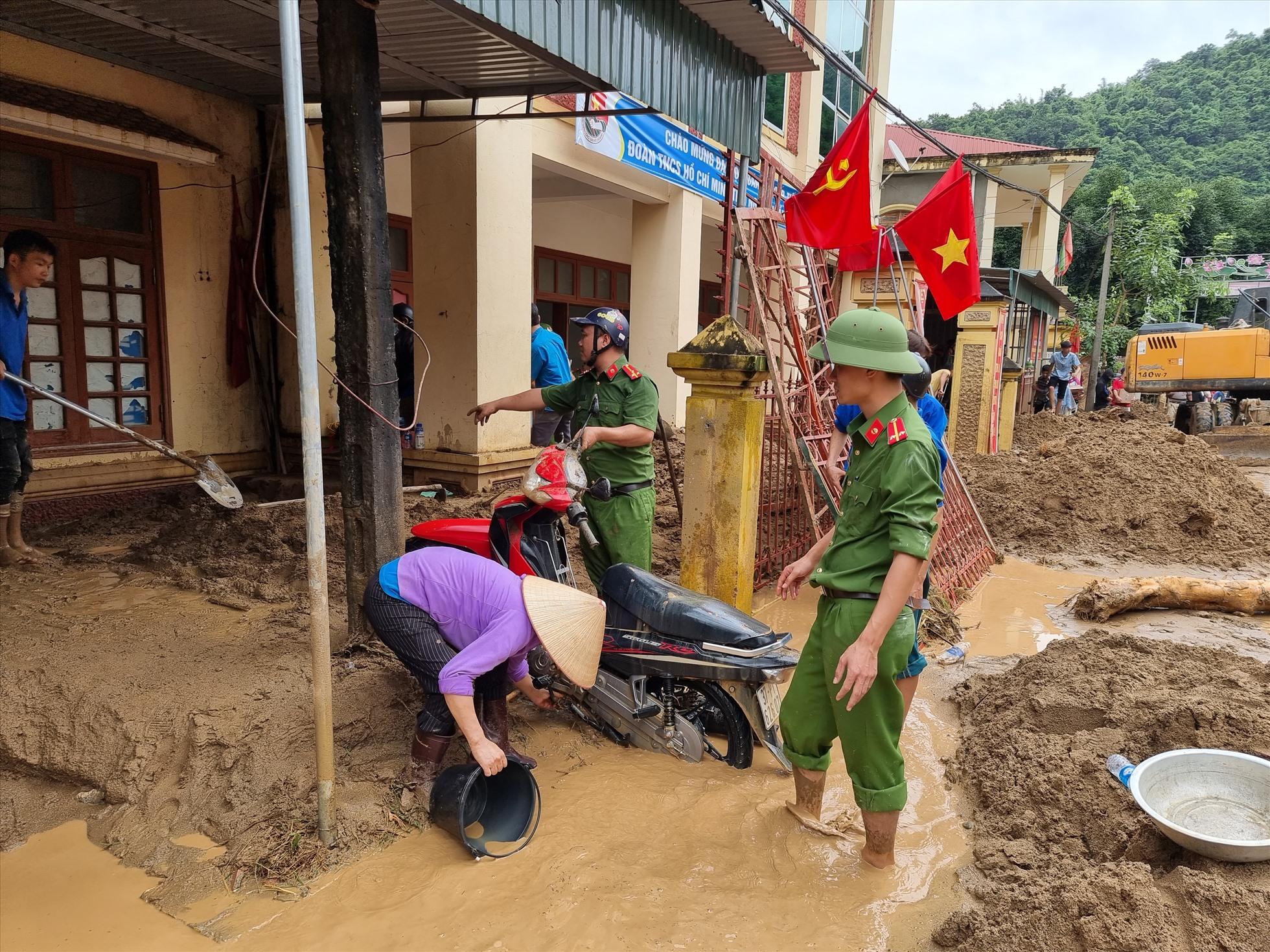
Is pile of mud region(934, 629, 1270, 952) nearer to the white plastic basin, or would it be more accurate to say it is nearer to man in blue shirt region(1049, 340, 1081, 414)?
the white plastic basin

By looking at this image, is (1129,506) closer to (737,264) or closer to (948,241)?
(948,241)

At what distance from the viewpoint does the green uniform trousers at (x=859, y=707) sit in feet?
8.30

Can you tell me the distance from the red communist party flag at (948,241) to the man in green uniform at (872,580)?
13.8 ft

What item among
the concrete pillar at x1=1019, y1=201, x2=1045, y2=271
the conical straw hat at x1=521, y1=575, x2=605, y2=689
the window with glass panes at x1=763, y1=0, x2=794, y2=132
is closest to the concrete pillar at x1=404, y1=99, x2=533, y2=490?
the conical straw hat at x1=521, y1=575, x2=605, y2=689

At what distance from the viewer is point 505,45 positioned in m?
4.88

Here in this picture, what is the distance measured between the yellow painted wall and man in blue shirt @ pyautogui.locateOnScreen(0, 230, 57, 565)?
134 centimetres

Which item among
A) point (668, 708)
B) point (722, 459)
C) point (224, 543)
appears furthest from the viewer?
point (224, 543)

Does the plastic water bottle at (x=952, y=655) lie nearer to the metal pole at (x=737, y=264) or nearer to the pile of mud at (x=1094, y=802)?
the pile of mud at (x=1094, y=802)

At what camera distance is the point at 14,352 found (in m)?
4.64

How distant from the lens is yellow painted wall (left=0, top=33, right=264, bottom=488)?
6375mm

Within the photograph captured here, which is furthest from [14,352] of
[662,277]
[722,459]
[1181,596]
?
[662,277]

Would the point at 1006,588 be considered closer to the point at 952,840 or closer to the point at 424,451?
the point at 952,840

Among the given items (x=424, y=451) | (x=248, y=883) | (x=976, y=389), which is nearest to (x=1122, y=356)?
(x=976, y=389)

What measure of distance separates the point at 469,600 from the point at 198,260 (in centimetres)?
545
